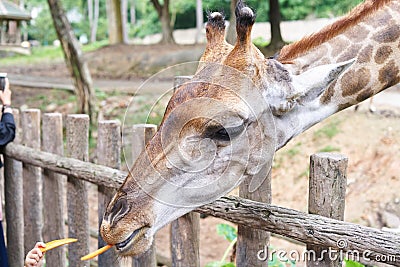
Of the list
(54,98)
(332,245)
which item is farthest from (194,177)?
(54,98)

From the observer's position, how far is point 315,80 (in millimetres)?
2059

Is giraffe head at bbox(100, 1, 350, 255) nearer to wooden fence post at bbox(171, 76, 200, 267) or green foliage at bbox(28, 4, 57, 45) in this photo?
wooden fence post at bbox(171, 76, 200, 267)

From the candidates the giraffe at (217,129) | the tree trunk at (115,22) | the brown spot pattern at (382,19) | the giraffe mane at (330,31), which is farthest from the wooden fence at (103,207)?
the tree trunk at (115,22)

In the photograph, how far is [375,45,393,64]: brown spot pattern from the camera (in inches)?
96.0

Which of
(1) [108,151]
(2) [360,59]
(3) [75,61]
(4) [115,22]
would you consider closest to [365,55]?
(2) [360,59]

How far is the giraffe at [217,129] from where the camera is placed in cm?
192

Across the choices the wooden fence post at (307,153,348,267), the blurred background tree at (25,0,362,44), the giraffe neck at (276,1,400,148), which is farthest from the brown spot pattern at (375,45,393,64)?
the blurred background tree at (25,0,362,44)

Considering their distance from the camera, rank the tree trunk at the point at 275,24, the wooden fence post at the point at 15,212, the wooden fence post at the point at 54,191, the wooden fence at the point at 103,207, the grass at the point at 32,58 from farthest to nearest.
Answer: the grass at the point at 32,58 < the tree trunk at the point at 275,24 < the wooden fence post at the point at 15,212 < the wooden fence post at the point at 54,191 < the wooden fence at the point at 103,207

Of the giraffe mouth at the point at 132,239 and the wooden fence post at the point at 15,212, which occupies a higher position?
the giraffe mouth at the point at 132,239

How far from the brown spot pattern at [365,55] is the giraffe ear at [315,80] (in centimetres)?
38

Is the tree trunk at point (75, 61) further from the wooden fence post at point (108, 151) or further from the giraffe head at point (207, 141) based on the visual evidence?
the giraffe head at point (207, 141)

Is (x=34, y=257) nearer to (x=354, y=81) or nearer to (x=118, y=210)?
(x=118, y=210)

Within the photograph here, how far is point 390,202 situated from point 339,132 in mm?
1524

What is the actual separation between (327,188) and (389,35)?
0.87 meters
